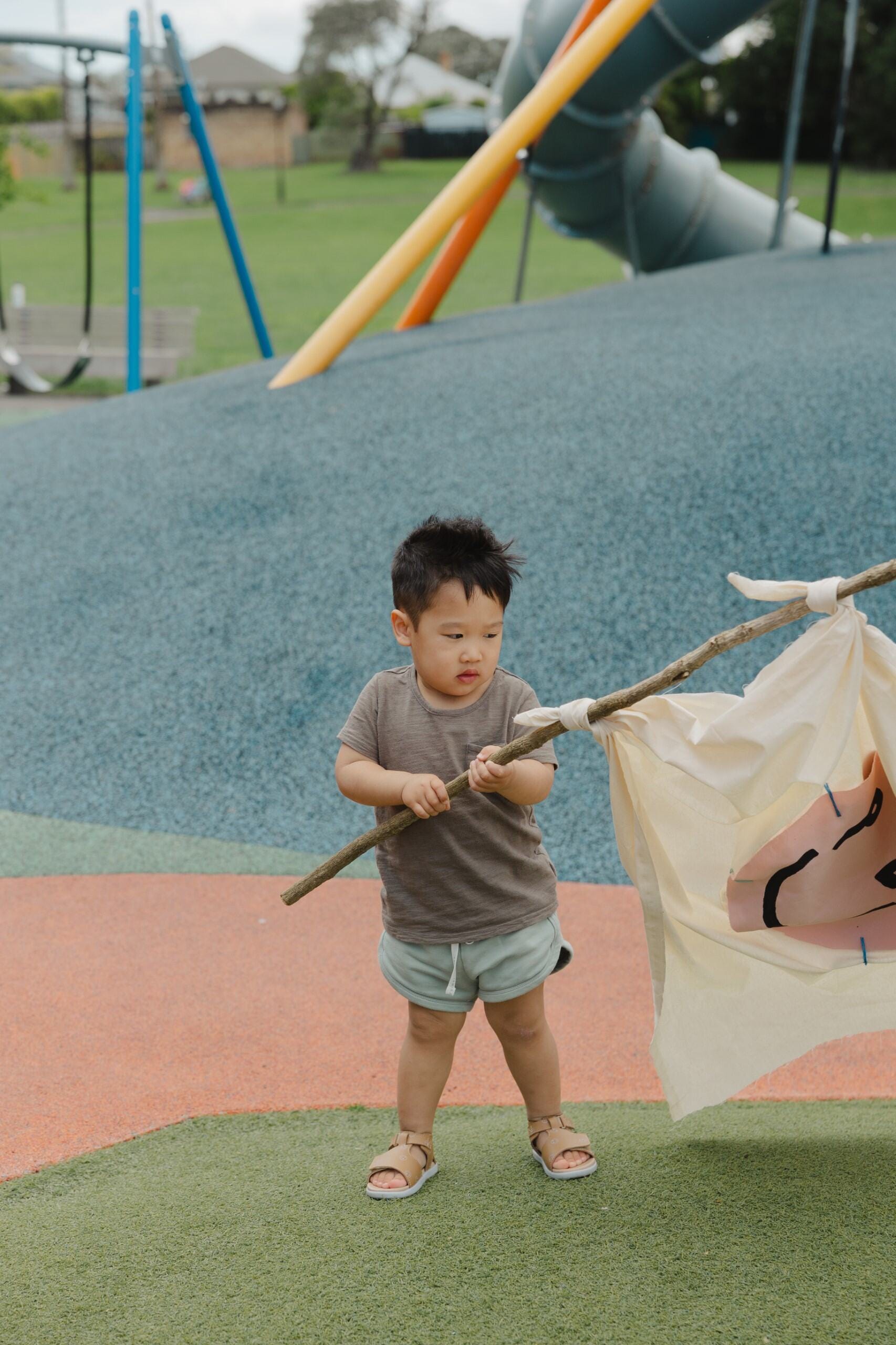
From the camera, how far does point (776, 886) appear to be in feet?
7.59

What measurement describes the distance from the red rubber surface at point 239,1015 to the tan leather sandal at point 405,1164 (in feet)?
1.62

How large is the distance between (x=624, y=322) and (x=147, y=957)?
5.23 metres

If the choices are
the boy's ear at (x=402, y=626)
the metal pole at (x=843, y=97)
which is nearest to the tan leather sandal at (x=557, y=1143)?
the boy's ear at (x=402, y=626)

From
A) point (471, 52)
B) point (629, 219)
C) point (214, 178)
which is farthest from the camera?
point (471, 52)

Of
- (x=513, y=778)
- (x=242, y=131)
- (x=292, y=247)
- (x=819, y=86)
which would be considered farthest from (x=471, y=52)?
(x=513, y=778)

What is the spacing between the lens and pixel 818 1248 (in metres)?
2.08

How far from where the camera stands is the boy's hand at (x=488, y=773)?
210 cm

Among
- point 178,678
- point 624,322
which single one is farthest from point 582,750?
A: point 624,322

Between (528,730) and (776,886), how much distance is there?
51 cm

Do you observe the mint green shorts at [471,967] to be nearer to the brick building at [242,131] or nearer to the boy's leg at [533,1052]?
the boy's leg at [533,1052]

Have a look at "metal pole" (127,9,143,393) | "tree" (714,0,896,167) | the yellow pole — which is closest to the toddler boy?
the yellow pole

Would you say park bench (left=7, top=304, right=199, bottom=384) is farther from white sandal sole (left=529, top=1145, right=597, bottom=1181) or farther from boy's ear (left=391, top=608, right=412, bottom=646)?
white sandal sole (left=529, top=1145, right=597, bottom=1181)

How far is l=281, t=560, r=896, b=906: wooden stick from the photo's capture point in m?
1.88

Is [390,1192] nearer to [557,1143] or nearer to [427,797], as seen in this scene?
[557,1143]
